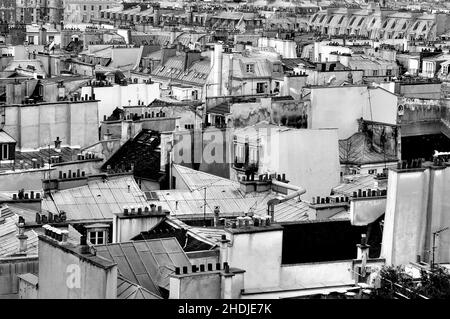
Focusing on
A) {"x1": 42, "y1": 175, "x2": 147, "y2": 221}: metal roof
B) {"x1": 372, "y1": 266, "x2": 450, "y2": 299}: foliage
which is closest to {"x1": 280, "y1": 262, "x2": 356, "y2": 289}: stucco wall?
{"x1": 372, "y1": 266, "x2": 450, "y2": 299}: foliage

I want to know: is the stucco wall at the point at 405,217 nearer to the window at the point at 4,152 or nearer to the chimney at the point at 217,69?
the window at the point at 4,152

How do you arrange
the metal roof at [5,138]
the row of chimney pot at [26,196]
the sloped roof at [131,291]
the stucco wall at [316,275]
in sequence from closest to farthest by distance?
the sloped roof at [131,291]
the stucco wall at [316,275]
the row of chimney pot at [26,196]
the metal roof at [5,138]

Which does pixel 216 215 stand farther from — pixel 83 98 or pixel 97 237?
pixel 83 98

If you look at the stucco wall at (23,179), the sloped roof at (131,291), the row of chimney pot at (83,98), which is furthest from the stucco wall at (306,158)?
the sloped roof at (131,291)

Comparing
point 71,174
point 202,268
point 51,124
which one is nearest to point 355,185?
point 71,174

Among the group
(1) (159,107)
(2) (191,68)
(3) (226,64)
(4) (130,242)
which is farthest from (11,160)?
(2) (191,68)

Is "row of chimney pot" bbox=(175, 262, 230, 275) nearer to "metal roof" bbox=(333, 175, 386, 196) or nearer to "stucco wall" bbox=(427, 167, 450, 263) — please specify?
"stucco wall" bbox=(427, 167, 450, 263)

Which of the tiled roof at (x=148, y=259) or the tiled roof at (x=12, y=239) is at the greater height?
the tiled roof at (x=148, y=259)

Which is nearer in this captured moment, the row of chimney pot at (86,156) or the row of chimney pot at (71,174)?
the row of chimney pot at (71,174)
